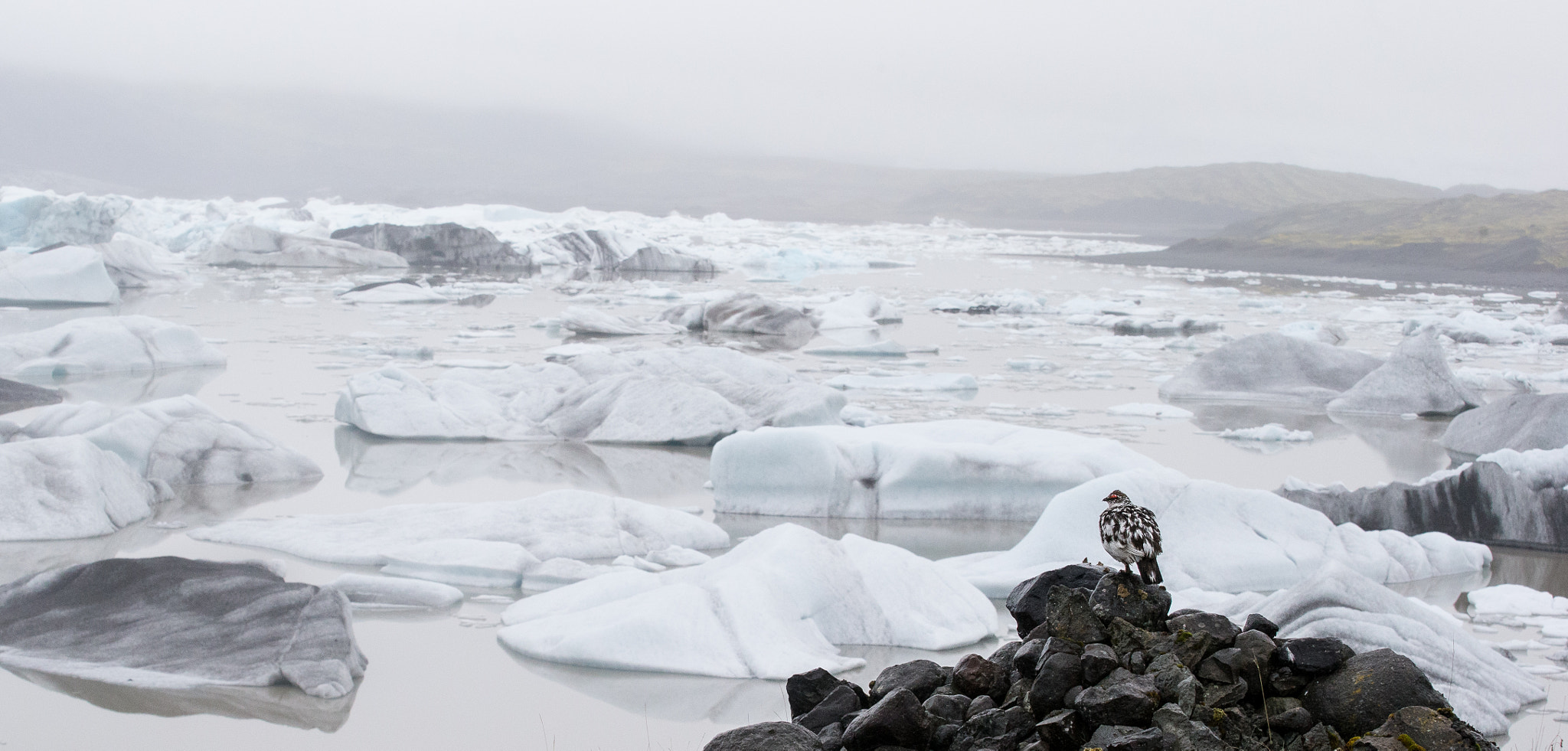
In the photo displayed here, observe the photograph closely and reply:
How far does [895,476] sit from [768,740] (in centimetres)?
427

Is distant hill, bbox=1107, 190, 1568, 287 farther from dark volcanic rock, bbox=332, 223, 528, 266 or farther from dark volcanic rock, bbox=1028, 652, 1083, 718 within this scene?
dark volcanic rock, bbox=1028, 652, 1083, 718

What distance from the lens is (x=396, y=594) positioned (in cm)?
533

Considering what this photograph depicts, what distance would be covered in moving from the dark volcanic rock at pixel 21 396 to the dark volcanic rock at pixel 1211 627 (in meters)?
9.32

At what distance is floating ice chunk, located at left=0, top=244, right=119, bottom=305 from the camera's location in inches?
734

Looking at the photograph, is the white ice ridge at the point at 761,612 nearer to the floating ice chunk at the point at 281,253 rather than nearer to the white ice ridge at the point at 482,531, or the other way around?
the white ice ridge at the point at 482,531

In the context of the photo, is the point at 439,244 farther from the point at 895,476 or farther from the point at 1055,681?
the point at 1055,681

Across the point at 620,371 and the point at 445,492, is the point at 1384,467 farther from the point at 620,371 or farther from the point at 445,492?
the point at 445,492

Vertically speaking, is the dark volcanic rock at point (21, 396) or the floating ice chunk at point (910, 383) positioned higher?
the floating ice chunk at point (910, 383)

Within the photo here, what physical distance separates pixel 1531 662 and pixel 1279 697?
2361 millimetres

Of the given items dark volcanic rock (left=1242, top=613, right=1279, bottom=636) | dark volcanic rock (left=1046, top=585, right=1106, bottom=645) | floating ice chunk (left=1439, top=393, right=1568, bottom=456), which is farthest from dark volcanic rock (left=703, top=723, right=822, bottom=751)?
floating ice chunk (left=1439, top=393, right=1568, bottom=456)

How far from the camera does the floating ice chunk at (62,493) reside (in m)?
6.20

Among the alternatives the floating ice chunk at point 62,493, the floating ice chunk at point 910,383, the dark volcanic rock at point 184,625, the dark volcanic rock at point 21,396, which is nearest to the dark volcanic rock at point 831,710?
the dark volcanic rock at point 184,625

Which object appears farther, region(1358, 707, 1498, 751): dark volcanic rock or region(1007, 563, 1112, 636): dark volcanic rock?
region(1007, 563, 1112, 636): dark volcanic rock

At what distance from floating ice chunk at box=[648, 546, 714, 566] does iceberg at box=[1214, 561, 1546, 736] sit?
8.50 ft
